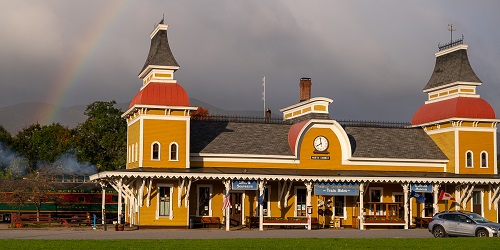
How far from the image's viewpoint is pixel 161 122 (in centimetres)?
4406

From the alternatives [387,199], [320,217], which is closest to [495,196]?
[387,199]

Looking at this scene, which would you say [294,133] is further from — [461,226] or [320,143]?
[461,226]

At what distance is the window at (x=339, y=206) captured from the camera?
156 feet

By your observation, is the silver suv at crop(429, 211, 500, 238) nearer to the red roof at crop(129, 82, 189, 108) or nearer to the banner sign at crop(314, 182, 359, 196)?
the banner sign at crop(314, 182, 359, 196)

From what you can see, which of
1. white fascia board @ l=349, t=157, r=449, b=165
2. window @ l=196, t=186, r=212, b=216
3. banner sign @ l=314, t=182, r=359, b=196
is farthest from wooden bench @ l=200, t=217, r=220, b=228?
white fascia board @ l=349, t=157, r=449, b=165

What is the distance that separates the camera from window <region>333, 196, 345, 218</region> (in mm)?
47688

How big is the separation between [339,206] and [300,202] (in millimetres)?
2535

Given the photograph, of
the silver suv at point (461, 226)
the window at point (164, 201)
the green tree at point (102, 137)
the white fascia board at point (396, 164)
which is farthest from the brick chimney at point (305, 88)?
the green tree at point (102, 137)

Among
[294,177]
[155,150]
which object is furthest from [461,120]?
[155,150]

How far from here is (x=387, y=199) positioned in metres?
48.4

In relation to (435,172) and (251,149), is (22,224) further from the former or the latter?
(435,172)

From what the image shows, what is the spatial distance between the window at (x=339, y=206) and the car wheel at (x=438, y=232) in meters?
11.4

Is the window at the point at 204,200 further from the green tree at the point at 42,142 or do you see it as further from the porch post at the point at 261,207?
the green tree at the point at 42,142

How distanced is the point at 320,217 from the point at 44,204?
18.4m
